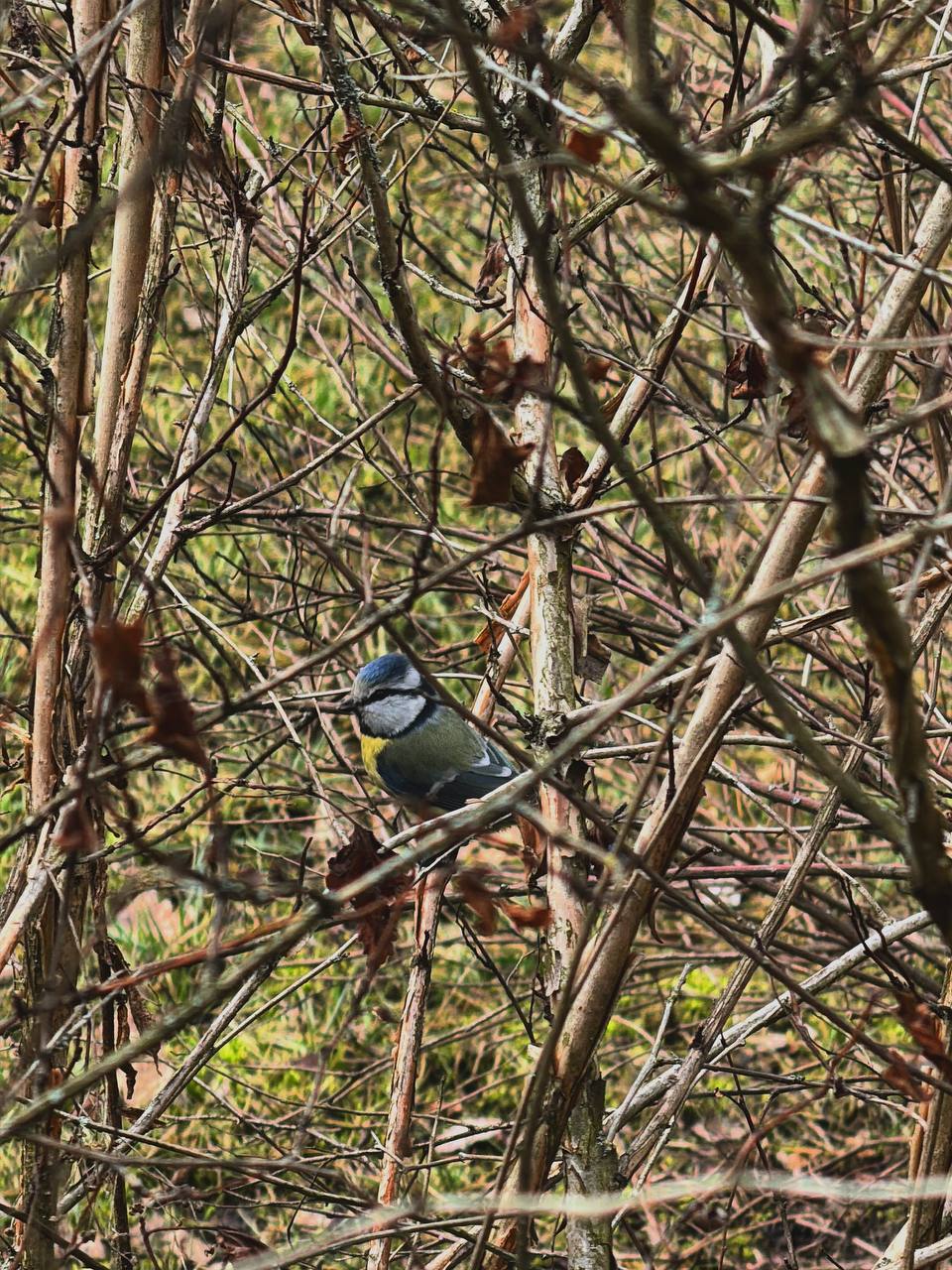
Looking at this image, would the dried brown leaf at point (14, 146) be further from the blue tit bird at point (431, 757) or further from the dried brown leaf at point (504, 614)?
the blue tit bird at point (431, 757)

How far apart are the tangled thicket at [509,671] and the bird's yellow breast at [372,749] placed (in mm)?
263

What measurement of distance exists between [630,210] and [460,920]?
2962mm

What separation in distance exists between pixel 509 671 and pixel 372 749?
64.2 inches

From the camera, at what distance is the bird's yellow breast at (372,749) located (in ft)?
13.8

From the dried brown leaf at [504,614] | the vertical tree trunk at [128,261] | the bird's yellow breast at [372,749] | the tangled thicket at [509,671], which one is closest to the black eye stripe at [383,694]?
the tangled thicket at [509,671]

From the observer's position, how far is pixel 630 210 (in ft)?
15.3

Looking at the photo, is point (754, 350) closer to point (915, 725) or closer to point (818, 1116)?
point (915, 725)

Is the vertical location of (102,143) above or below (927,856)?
above

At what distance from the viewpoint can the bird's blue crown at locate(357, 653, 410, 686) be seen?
3.66 metres

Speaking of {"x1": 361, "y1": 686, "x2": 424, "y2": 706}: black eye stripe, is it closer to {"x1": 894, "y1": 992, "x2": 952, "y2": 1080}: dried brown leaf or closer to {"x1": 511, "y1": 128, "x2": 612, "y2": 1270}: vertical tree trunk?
{"x1": 511, "y1": 128, "x2": 612, "y2": 1270}: vertical tree trunk

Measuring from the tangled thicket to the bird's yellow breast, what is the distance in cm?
26

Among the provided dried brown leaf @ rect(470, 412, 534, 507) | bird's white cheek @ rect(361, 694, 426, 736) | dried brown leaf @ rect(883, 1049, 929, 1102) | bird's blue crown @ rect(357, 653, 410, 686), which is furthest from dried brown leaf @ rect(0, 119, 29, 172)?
bird's white cheek @ rect(361, 694, 426, 736)

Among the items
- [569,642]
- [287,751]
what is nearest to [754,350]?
[569,642]

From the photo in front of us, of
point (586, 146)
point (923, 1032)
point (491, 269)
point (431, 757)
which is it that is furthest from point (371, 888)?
point (431, 757)
